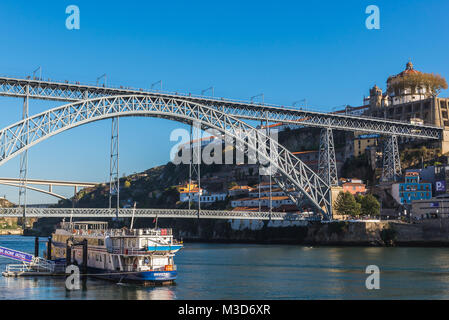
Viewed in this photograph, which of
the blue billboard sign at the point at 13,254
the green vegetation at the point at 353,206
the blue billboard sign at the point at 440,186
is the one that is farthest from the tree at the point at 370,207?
the blue billboard sign at the point at 13,254

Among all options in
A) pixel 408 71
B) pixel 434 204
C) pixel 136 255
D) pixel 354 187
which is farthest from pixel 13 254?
pixel 408 71

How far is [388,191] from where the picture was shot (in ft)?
240

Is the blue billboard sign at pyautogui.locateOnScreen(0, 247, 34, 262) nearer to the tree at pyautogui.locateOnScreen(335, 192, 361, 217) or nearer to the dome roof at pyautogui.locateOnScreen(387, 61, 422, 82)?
the tree at pyautogui.locateOnScreen(335, 192, 361, 217)

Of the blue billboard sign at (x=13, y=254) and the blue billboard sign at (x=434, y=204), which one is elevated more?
the blue billboard sign at (x=434, y=204)

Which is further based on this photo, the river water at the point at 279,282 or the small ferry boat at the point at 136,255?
the small ferry boat at the point at 136,255

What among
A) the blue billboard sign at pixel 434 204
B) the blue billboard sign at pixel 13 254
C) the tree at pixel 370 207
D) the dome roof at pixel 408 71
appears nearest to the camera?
the blue billboard sign at pixel 13 254

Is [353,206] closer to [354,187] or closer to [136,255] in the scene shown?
[354,187]

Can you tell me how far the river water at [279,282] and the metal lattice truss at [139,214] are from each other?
6311 millimetres

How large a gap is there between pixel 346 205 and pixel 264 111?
1423cm

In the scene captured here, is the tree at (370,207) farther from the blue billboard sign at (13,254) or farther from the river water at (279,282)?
the blue billboard sign at (13,254)

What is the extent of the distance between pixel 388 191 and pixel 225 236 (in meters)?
23.5

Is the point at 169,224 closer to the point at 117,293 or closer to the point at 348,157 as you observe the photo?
the point at 348,157

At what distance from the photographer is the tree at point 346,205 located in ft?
213
